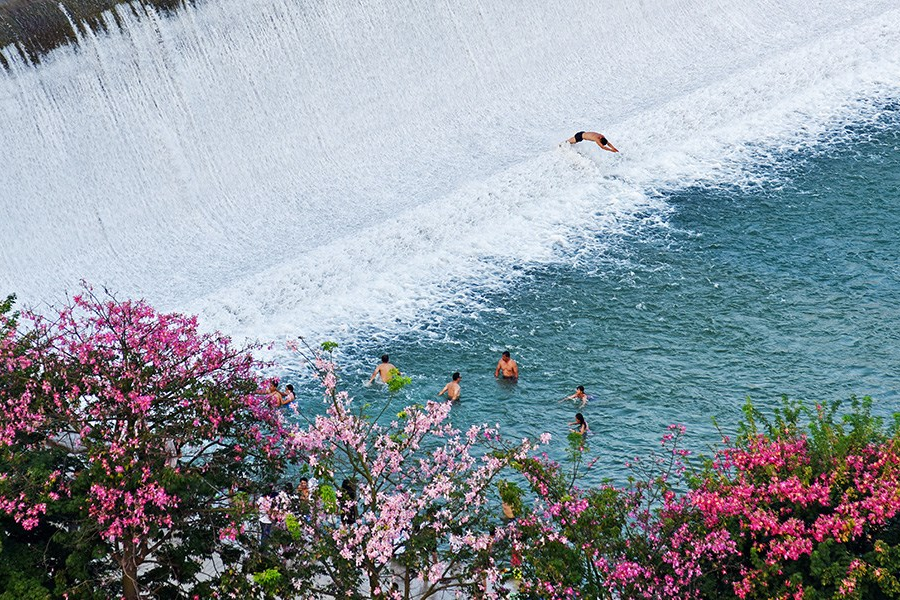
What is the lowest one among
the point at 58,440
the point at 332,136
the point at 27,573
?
the point at 27,573

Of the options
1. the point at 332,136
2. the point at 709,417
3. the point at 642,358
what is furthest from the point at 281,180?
the point at 709,417

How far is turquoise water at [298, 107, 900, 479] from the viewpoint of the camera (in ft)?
74.4

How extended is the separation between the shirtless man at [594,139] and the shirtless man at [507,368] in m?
10.1

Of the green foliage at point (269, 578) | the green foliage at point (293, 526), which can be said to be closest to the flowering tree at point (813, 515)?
the green foliage at point (293, 526)

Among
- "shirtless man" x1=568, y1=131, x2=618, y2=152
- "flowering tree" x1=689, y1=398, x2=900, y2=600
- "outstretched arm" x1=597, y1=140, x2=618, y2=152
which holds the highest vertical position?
"shirtless man" x1=568, y1=131, x2=618, y2=152

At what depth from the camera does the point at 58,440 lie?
53.6 feet

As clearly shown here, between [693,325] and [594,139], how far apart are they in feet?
27.9

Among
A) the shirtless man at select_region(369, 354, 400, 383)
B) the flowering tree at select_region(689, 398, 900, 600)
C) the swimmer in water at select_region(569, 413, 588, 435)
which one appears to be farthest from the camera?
the shirtless man at select_region(369, 354, 400, 383)

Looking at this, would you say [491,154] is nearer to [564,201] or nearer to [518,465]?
[564,201]

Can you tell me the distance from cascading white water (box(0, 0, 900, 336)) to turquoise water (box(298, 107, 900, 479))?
1.40 metres

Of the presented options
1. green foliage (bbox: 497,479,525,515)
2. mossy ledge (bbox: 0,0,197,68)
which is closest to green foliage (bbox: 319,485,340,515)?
green foliage (bbox: 497,479,525,515)

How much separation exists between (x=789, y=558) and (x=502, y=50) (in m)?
23.8

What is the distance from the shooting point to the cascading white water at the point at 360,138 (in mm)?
28172

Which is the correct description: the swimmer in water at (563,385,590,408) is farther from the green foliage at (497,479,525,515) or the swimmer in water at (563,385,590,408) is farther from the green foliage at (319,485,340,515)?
the green foliage at (319,485,340,515)
